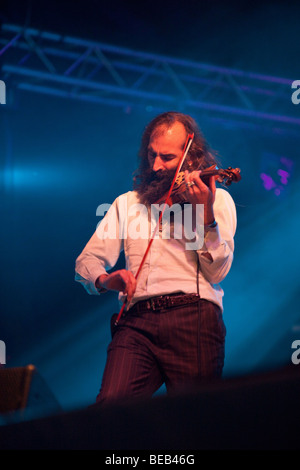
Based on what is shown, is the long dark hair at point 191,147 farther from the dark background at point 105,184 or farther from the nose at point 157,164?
the dark background at point 105,184

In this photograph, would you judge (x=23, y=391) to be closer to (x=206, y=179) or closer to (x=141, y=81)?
(x=206, y=179)

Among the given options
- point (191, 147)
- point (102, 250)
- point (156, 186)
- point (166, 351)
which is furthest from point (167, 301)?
point (191, 147)

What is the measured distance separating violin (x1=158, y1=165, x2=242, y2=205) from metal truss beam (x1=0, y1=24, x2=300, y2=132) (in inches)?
114

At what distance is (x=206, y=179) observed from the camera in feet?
6.42

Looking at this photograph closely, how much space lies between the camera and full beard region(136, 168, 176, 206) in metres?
2.25

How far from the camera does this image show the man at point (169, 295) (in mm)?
1953

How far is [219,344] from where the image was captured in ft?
6.72

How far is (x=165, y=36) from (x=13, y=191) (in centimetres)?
213

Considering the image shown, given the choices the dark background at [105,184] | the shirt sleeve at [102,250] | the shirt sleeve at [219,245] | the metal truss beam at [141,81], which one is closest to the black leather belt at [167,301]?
the shirt sleeve at [219,245]

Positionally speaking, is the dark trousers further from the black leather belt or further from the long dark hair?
the long dark hair

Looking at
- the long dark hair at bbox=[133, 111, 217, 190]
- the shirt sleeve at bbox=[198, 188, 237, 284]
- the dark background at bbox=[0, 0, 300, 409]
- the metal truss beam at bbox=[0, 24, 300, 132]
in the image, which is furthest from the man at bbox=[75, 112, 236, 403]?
the metal truss beam at bbox=[0, 24, 300, 132]

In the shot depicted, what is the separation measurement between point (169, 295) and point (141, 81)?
3.33m

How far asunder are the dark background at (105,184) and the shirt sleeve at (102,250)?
2091 mm
